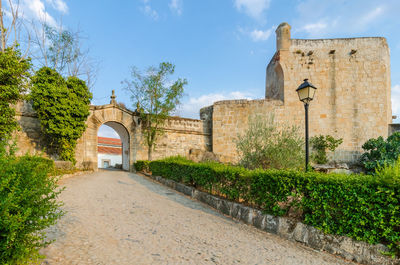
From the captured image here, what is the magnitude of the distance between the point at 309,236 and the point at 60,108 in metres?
11.8

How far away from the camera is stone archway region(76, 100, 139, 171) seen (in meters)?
12.7

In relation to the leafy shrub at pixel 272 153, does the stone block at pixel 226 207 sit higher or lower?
lower

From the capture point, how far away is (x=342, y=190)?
3.53 m

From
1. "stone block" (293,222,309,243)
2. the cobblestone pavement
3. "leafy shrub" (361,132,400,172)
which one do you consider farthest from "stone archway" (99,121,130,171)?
"leafy shrub" (361,132,400,172)

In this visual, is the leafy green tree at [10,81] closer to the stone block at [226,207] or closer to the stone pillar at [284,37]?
the stone block at [226,207]

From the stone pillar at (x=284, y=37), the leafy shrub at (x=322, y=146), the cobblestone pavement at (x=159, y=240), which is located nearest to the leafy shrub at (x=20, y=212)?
the cobblestone pavement at (x=159, y=240)

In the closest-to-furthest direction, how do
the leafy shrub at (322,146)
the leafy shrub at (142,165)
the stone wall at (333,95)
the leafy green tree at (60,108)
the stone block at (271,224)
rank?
1. the stone block at (271,224)
2. the leafy green tree at (60,108)
3. the leafy shrub at (142,165)
4. the leafy shrub at (322,146)
5. the stone wall at (333,95)

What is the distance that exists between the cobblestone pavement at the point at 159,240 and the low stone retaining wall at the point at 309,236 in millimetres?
148

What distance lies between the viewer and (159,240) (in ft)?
11.2

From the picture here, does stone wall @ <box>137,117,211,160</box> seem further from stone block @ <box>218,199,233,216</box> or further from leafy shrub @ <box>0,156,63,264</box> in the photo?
leafy shrub @ <box>0,156,63,264</box>

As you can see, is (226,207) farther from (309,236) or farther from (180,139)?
(180,139)

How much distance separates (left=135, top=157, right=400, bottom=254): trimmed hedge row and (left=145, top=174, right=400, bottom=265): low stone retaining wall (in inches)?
4.2

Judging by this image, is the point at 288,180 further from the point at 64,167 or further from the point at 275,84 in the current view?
the point at 275,84

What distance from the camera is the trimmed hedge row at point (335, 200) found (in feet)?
10.3
